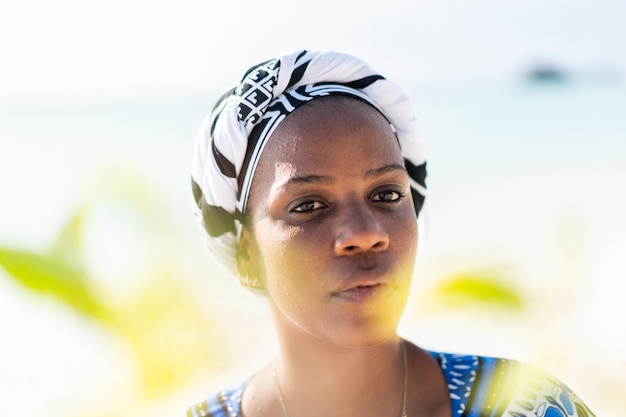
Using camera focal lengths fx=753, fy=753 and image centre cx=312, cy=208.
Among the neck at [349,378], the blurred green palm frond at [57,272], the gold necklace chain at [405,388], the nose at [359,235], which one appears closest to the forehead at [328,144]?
the nose at [359,235]

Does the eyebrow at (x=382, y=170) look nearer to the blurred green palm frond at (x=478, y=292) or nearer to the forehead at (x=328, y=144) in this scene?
the forehead at (x=328, y=144)

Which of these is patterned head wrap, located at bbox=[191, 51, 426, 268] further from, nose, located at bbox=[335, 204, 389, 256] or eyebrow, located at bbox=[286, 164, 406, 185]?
nose, located at bbox=[335, 204, 389, 256]

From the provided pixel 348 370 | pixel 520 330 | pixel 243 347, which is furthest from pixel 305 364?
pixel 520 330

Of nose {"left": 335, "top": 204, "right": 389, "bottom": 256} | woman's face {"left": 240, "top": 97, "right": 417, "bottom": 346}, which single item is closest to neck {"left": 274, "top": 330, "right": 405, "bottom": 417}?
woman's face {"left": 240, "top": 97, "right": 417, "bottom": 346}

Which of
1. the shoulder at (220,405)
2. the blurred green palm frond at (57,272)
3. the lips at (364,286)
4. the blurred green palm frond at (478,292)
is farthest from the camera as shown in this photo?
the blurred green palm frond at (478,292)

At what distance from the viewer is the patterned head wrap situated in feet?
8.55

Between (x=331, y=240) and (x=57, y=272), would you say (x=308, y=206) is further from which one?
(x=57, y=272)

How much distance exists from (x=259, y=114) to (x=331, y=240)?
1.91 feet

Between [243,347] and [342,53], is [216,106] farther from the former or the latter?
[243,347]

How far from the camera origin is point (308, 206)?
238 centimetres

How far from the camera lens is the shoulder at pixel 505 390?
8.19 feet

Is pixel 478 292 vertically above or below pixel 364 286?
below

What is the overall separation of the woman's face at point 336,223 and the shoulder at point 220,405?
50 cm

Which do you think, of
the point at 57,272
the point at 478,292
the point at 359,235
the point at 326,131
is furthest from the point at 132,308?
the point at 359,235
